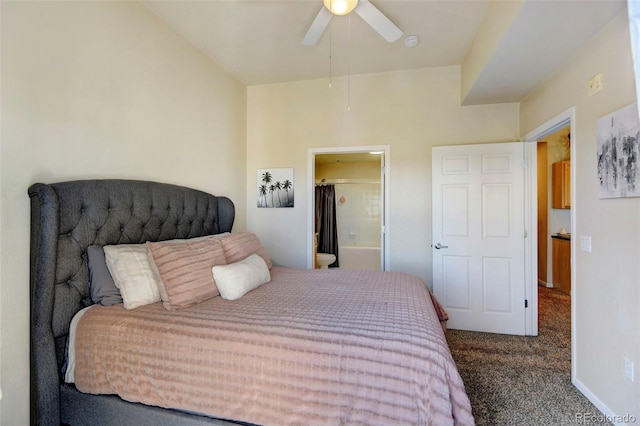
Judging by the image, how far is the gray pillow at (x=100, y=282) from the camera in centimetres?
162

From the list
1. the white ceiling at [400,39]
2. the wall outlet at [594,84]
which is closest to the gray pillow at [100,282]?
the white ceiling at [400,39]

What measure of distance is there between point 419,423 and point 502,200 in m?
2.62

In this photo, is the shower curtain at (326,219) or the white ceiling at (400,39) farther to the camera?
the shower curtain at (326,219)

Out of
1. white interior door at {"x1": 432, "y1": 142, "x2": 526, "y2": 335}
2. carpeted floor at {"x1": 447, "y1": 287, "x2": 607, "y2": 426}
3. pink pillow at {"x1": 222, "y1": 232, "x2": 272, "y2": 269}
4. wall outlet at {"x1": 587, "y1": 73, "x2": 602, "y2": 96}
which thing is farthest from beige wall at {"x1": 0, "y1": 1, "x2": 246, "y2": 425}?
wall outlet at {"x1": 587, "y1": 73, "x2": 602, "y2": 96}

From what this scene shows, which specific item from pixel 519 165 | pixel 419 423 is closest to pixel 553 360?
pixel 519 165

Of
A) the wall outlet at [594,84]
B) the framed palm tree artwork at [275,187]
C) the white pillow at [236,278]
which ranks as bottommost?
the white pillow at [236,278]

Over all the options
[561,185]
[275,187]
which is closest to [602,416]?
[275,187]

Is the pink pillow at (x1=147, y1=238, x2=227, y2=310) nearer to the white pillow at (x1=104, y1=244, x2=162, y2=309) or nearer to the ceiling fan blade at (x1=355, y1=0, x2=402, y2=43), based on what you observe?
the white pillow at (x1=104, y1=244, x2=162, y2=309)

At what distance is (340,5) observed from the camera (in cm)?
175

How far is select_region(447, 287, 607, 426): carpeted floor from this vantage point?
5.86ft

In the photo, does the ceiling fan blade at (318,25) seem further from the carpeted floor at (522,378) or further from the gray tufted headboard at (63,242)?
the carpeted floor at (522,378)

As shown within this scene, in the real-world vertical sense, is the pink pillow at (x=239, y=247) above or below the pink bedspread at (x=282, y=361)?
above

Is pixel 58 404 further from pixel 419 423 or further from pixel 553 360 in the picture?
pixel 553 360

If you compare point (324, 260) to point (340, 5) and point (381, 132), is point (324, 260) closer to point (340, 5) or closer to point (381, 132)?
point (381, 132)
